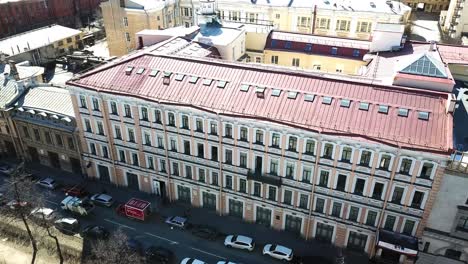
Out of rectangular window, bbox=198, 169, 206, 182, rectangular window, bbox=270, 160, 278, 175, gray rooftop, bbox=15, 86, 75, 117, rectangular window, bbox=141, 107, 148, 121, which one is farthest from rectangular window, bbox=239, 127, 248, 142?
gray rooftop, bbox=15, 86, 75, 117

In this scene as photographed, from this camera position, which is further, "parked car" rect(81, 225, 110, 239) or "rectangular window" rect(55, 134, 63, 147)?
"rectangular window" rect(55, 134, 63, 147)

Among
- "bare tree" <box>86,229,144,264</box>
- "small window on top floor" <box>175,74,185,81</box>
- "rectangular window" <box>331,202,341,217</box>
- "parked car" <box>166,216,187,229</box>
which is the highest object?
"small window on top floor" <box>175,74,185,81</box>

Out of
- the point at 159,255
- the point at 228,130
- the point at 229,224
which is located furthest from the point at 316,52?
the point at 159,255

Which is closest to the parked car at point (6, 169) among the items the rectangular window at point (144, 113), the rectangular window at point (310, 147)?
the rectangular window at point (144, 113)

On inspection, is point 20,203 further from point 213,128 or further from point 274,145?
point 274,145

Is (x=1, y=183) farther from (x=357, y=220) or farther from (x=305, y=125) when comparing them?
(x=357, y=220)

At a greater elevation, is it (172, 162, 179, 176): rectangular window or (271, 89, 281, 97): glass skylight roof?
(271, 89, 281, 97): glass skylight roof

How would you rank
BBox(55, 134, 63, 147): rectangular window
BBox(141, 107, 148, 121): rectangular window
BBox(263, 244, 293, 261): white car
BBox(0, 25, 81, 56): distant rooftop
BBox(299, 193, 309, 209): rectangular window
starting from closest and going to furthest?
1. BBox(263, 244, 293, 261): white car
2. BBox(299, 193, 309, 209): rectangular window
3. BBox(141, 107, 148, 121): rectangular window
4. BBox(55, 134, 63, 147): rectangular window
5. BBox(0, 25, 81, 56): distant rooftop

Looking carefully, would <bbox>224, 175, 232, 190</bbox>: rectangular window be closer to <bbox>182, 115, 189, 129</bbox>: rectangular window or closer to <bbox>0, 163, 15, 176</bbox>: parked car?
<bbox>182, 115, 189, 129</bbox>: rectangular window
